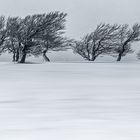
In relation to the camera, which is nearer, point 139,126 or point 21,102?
point 139,126

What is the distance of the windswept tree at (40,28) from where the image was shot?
3875cm

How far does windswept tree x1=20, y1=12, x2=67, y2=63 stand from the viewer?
127ft

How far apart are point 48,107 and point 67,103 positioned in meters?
0.59

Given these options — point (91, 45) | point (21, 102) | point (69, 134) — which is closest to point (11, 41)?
point (91, 45)

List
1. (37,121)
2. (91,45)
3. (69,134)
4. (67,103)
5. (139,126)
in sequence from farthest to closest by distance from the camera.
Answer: (91,45) → (67,103) → (37,121) → (139,126) → (69,134)

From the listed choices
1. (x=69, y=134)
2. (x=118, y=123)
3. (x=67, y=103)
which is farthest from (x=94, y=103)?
(x=69, y=134)

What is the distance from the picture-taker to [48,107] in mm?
5535

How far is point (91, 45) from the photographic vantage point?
1844 inches

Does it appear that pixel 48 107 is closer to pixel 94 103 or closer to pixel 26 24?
pixel 94 103

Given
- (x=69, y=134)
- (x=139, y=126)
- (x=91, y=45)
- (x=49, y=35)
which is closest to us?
(x=69, y=134)

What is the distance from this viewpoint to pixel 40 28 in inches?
1542

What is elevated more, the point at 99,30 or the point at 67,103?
the point at 99,30

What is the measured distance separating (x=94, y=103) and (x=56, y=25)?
34285 mm

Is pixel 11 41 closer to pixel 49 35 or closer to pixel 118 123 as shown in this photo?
pixel 49 35
